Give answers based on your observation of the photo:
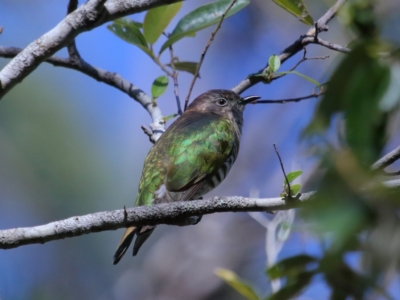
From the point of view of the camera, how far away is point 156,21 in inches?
180

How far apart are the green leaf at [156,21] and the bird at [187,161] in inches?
34.2

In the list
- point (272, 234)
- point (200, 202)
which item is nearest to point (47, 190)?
point (272, 234)

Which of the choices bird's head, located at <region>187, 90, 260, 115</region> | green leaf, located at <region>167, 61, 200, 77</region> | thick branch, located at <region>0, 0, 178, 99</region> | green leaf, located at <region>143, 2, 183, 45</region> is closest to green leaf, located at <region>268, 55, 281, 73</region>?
green leaf, located at <region>143, 2, 183, 45</region>

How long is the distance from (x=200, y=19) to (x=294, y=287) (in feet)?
11.3

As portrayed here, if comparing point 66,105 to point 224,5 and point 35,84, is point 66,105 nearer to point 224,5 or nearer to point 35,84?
point 35,84

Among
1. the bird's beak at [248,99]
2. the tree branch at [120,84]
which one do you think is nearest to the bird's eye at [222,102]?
the bird's beak at [248,99]

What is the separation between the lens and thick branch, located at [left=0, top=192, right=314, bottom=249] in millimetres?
2666

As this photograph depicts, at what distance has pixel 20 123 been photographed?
11656 mm

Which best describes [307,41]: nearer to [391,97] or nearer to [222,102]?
[222,102]

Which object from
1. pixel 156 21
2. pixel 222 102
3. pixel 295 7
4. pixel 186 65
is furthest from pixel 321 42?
pixel 222 102

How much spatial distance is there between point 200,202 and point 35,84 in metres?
9.72

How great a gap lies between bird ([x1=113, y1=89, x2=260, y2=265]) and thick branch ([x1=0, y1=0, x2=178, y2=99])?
148 cm

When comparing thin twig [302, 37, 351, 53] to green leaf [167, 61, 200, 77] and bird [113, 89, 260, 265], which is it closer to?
green leaf [167, 61, 200, 77]

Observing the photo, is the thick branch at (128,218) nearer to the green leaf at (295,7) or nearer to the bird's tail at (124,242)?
the bird's tail at (124,242)
